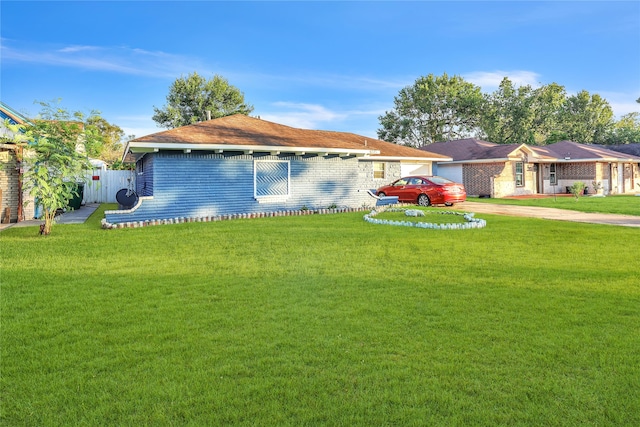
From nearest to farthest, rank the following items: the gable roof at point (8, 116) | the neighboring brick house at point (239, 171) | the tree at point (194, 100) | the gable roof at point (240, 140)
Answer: the gable roof at point (240, 140) → the neighboring brick house at point (239, 171) → the gable roof at point (8, 116) → the tree at point (194, 100)

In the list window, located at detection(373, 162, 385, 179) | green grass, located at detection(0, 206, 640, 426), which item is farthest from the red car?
green grass, located at detection(0, 206, 640, 426)

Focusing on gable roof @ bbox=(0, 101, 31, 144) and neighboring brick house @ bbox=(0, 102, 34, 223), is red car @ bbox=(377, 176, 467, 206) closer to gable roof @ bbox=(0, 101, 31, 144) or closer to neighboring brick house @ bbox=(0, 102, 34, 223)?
neighboring brick house @ bbox=(0, 102, 34, 223)

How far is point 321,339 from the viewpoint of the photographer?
4.02 m

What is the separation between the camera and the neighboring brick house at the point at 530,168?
94.1ft

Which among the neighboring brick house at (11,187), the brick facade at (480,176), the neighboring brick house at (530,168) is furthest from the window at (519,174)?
the neighboring brick house at (11,187)

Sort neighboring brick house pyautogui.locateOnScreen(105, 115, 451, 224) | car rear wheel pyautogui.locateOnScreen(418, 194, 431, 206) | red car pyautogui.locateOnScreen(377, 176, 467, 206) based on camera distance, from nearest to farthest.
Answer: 1. neighboring brick house pyautogui.locateOnScreen(105, 115, 451, 224)
2. red car pyautogui.locateOnScreen(377, 176, 467, 206)
3. car rear wheel pyautogui.locateOnScreen(418, 194, 431, 206)

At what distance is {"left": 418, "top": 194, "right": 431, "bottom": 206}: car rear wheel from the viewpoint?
19844 millimetres

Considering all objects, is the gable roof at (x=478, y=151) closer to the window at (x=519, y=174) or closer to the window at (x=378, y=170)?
the window at (x=519, y=174)

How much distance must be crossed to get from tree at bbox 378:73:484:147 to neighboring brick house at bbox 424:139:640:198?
1436cm

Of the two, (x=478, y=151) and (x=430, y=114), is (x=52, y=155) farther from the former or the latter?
(x=430, y=114)

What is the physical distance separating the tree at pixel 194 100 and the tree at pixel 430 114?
60.1ft

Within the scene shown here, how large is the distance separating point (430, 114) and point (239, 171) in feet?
127

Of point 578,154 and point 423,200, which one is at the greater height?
point 578,154

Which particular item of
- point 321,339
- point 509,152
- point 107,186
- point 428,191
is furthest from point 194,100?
point 321,339
